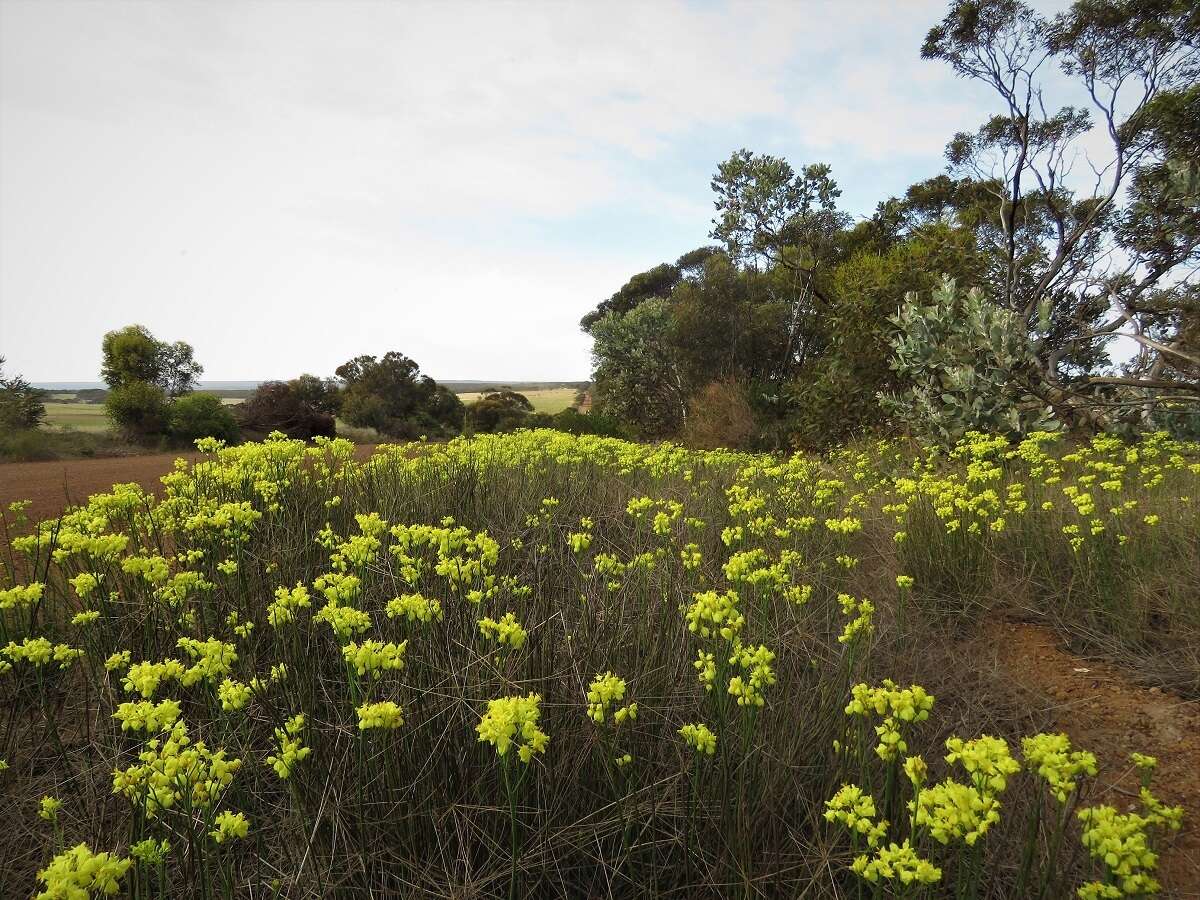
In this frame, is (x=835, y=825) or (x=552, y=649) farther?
(x=552, y=649)

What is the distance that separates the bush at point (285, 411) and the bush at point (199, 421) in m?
1.11

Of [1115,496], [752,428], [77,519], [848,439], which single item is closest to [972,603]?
[1115,496]

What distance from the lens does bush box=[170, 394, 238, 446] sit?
15906 mm

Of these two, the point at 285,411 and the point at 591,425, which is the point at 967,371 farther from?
the point at 285,411

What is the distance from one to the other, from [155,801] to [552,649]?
4.66 ft

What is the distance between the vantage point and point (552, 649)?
2645mm

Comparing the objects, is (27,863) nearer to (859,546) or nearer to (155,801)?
(155,801)

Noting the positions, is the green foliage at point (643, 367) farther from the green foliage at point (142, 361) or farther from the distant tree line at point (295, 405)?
the green foliage at point (142, 361)

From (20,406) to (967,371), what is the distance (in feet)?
64.5

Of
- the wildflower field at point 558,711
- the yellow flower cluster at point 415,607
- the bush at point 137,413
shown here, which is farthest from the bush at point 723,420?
the bush at point 137,413

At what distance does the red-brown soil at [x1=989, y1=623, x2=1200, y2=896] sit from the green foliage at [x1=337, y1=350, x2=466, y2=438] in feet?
72.8

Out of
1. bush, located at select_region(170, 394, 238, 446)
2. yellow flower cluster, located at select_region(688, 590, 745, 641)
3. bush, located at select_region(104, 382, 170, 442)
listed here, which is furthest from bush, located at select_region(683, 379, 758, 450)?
bush, located at select_region(104, 382, 170, 442)

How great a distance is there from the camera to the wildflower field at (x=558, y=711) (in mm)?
1635

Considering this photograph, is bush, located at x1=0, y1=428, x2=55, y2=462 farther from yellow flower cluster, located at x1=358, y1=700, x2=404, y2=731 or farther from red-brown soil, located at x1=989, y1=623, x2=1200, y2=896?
red-brown soil, located at x1=989, y1=623, x2=1200, y2=896
